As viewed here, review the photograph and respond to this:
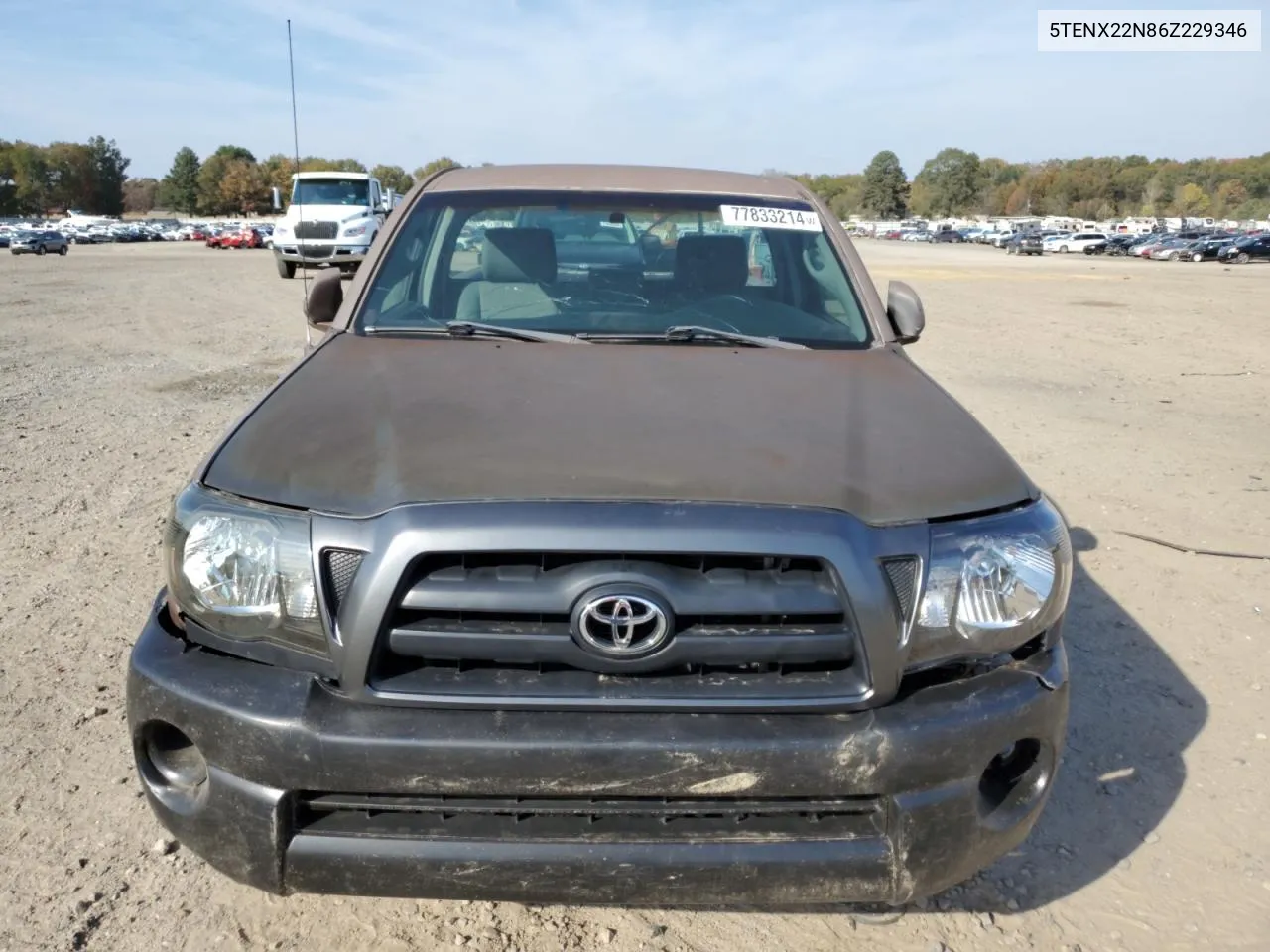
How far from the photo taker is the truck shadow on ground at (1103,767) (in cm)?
265

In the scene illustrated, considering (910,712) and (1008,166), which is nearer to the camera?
(910,712)

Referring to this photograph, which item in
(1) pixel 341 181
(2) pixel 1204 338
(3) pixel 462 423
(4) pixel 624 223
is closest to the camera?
(3) pixel 462 423

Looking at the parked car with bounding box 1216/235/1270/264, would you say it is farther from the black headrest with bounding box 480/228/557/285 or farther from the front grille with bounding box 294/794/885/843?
the front grille with bounding box 294/794/885/843

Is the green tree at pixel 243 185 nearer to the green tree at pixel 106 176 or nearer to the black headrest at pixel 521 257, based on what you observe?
the green tree at pixel 106 176

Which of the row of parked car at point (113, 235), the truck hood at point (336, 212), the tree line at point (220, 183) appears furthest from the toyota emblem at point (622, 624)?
the tree line at point (220, 183)

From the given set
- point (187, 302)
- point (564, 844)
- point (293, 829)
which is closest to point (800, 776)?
point (564, 844)

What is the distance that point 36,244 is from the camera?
47062mm

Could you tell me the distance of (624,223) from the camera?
358 centimetres

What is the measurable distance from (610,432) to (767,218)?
1626 mm

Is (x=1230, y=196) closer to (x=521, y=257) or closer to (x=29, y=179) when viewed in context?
(x=29, y=179)

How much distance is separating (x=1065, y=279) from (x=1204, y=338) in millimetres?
17017

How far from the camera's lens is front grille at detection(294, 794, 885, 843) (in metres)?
1.95

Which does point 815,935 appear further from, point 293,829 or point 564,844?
point 293,829

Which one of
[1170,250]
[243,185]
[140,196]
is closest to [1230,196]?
[1170,250]
